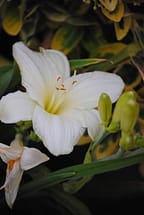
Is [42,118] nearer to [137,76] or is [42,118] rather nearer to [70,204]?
[70,204]

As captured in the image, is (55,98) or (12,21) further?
(12,21)

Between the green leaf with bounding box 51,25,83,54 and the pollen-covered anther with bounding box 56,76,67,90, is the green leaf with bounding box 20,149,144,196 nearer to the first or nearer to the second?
the pollen-covered anther with bounding box 56,76,67,90

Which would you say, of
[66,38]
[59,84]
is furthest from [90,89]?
[66,38]

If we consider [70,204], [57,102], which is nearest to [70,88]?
[57,102]

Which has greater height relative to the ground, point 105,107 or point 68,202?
point 105,107

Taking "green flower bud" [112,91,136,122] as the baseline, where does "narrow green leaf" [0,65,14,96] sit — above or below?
below

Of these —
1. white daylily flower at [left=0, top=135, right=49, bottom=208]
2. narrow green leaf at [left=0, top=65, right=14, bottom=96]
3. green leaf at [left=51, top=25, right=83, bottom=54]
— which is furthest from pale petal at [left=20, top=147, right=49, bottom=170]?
green leaf at [left=51, top=25, right=83, bottom=54]

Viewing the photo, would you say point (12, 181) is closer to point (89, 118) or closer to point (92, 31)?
point (89, 118)

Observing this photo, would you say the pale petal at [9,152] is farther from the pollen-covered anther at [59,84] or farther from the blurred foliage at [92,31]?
the blurred foliage at [92,31]
